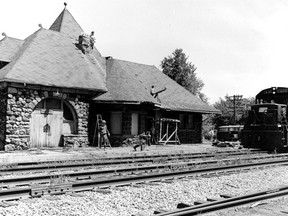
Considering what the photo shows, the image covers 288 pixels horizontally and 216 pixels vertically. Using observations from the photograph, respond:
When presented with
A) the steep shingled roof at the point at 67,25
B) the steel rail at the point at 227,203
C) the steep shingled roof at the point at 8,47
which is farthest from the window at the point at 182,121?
the steel rail at the point at 227,203

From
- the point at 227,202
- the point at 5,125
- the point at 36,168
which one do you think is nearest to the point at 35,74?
the point at 5,125

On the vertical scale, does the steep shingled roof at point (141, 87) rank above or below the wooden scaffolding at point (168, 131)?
above

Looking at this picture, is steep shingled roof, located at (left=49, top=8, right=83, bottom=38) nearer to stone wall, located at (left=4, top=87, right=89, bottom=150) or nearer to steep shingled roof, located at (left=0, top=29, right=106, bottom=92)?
steep shingled roof, located at (left=0, top=29, right=106, bottom=92)

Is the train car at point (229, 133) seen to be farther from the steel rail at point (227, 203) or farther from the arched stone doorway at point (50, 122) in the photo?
the steel rail at point (227, 203)

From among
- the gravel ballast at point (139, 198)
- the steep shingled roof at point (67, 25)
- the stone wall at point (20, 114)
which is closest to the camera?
the gravel ballast at point (139, 198)

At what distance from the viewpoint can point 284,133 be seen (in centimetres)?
1895

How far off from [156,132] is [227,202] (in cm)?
1888

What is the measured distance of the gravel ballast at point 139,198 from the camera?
6.33m

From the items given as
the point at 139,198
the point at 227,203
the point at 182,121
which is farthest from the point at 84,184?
the point at 182,121

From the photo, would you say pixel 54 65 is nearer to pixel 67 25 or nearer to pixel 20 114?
pixel 20 114

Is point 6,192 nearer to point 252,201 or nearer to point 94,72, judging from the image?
point 252,201

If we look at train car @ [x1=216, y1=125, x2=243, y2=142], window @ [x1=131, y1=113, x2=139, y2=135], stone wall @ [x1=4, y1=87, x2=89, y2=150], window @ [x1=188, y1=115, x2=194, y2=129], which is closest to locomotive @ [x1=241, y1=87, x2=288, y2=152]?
window @ [x1=131, y1=113, x2=139, y2=135]

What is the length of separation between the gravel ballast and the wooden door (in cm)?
1190

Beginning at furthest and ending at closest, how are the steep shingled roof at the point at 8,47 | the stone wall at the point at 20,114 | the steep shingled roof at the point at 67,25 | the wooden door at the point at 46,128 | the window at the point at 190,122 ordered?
the window at the point at 190,122, the steep shingled roof at the point at 67,25, the steep shingled roof at the point at 8,47, the wooden door at the point at 46,128, the stone wall at the point at 20,114
